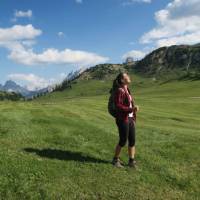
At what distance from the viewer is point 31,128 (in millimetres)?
22984

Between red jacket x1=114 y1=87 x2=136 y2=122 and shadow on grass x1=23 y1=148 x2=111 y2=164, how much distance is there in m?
2.32

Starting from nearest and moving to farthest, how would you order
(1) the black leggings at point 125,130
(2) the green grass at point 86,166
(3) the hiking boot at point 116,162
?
(2) the green grass at point 86,166 → (1) the black leggings at point 125,130 → (3) the hiking boot at point 116,162

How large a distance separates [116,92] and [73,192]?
4.45 m

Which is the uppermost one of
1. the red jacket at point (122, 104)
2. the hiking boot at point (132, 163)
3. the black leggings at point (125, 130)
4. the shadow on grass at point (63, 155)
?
the red jacket at point (122, 104)

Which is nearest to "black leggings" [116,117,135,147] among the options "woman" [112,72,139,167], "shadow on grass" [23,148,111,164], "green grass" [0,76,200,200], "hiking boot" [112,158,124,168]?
"woman" [112,72,139,167]

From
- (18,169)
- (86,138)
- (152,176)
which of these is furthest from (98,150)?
(18,169)

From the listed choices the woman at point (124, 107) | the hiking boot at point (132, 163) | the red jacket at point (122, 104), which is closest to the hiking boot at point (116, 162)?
the woman at point (124, 107)

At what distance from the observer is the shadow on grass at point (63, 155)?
1659 cm

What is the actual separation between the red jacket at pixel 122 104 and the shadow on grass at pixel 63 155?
2.32 m

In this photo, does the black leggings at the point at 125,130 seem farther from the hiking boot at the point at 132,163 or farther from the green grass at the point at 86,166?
the green grass at the point at 86,166

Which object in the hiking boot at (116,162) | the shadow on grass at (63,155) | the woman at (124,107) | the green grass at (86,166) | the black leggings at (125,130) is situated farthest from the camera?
the shadow on grass at (63,155)

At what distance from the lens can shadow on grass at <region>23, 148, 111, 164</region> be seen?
16.6 m

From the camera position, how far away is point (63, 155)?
17.1 metres

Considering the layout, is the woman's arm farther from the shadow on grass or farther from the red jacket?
the shadow on grass
